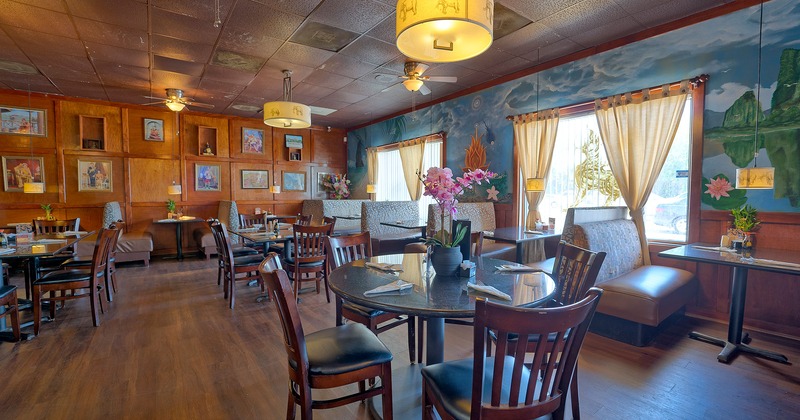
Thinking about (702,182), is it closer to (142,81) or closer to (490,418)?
(490,418)

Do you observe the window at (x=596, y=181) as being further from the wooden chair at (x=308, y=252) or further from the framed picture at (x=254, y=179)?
the framed picture at (x=254, y=179)

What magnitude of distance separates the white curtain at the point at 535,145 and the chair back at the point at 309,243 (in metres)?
2.84

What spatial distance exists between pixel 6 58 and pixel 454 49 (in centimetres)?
624

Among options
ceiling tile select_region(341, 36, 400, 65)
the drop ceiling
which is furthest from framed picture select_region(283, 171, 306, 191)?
ceiling tile select_region(341, 36, 400, 65)

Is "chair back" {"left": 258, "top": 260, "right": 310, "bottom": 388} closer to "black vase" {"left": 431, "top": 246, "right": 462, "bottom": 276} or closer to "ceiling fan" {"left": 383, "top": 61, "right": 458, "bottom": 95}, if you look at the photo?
"black vase" {"left": 431, "top": 246, "right": 462, "bottom": 276}

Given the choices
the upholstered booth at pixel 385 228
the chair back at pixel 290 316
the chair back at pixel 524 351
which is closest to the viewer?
the chair back at pixel 524 351

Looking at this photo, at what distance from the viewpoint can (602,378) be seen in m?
2.46

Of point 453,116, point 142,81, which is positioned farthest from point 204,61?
point 453,116

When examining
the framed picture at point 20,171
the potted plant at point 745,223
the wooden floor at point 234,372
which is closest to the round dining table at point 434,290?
the wooden floor at point 234,372

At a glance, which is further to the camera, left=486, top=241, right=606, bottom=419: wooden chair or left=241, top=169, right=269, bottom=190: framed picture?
left=241, top=169, right=269, bottom=190: framed picture

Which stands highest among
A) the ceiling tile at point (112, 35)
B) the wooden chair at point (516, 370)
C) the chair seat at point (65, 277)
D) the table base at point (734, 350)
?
the ceiling tile at point (112, 35)

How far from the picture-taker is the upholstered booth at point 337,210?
23.7ft

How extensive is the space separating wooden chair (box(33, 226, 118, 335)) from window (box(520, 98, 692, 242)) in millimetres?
5209

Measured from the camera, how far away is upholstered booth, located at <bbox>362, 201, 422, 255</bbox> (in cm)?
545
